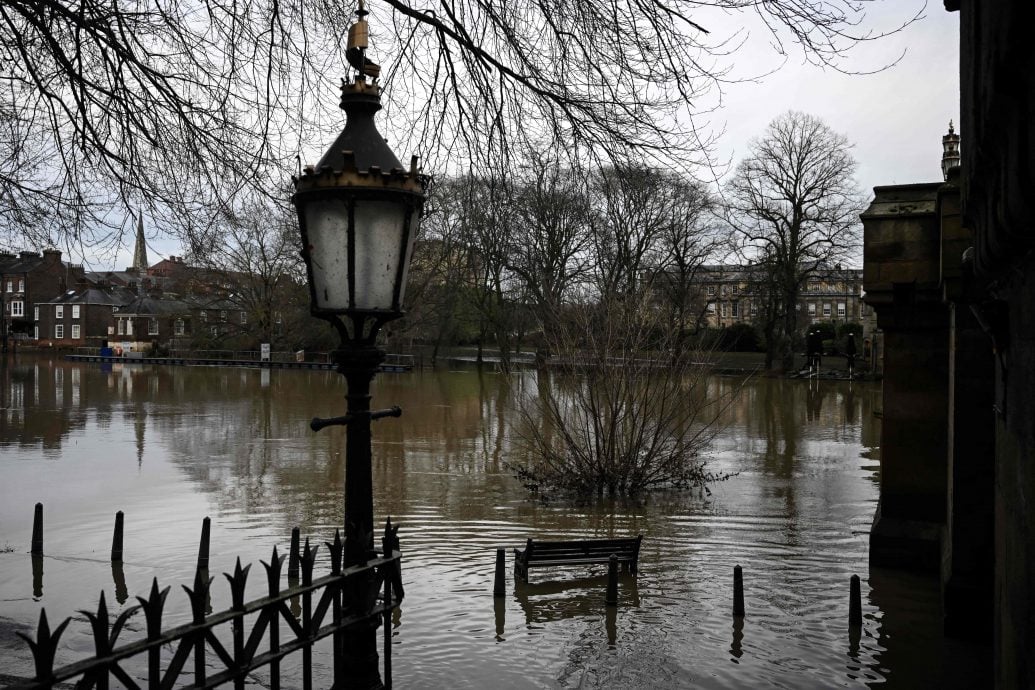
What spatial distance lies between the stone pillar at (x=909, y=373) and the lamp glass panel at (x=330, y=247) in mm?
10280

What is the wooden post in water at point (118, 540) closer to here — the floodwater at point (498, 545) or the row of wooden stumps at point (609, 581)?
the floodwater at point (498, 545)

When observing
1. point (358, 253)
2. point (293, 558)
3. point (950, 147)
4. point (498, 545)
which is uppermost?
point (950, 147)

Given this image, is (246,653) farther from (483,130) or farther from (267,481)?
(267,481)

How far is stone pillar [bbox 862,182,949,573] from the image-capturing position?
1345cm

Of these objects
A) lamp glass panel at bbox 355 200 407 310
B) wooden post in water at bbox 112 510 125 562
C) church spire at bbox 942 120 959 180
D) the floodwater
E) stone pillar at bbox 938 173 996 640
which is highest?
church spire at bbox 942 120 959 180

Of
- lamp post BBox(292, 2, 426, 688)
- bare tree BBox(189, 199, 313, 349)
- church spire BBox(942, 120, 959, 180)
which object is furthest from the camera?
bare tree BBox(189, 199, 313, 349)

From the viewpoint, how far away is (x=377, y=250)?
5.29 metres

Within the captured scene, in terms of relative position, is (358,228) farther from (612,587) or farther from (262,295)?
(262,295)

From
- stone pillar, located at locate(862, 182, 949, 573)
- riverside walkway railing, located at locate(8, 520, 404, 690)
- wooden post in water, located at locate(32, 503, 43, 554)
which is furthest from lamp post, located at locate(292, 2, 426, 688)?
wooden post in water, located at locate(32, 503, 43, 554)

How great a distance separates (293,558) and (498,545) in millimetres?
4269

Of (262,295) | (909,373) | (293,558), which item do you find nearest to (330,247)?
(293,558)

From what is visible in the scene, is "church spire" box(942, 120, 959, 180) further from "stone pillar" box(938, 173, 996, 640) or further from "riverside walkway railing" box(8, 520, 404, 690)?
"riverside walkway railing" box(8, 520, 404, 690)

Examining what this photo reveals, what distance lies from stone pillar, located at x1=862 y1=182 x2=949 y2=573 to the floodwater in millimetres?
720

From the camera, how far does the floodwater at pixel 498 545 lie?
1050 cm
